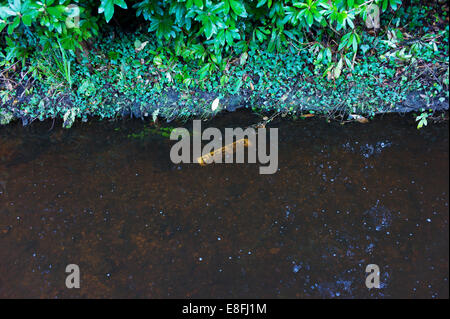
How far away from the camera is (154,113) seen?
10.2ft

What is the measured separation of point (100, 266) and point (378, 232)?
1.84 m

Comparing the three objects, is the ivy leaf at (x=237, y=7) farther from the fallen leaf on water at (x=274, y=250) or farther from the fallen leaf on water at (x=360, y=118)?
the fallen leaf on water at (x=274, y=250)

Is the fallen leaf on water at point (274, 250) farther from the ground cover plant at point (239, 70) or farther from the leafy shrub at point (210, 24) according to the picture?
the leafy shrub at point (210, 24)

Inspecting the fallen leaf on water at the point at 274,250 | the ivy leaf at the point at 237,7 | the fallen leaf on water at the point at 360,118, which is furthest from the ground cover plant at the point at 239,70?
the fallen leaf on water at the point at 274,250

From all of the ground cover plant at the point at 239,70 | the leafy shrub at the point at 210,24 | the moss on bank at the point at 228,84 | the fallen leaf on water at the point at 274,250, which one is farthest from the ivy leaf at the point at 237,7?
the fallen leaf on water at the point at 274,250

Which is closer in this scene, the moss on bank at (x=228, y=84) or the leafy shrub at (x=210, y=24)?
the leafy shrub at (x=210, y=24)

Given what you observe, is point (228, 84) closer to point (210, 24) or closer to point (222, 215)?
point (210, 24)

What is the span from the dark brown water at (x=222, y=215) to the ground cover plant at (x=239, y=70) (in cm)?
25

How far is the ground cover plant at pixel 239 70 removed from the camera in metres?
2.93

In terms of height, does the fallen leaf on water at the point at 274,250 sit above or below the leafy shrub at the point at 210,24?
below

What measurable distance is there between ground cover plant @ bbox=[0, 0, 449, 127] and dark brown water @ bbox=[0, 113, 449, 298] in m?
0.25

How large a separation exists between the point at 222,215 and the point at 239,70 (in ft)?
4.54

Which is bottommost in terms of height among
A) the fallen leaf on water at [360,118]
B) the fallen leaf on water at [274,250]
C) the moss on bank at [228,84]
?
the fallen leaf on water at [274,250]

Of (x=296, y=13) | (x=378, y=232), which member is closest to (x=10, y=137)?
(x=296, y=13)
